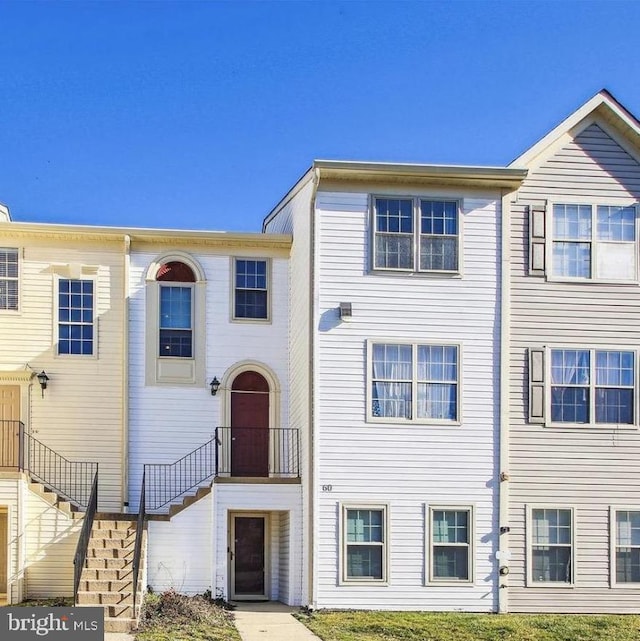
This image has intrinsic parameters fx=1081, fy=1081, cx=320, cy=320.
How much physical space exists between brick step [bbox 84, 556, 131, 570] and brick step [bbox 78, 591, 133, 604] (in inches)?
32.2

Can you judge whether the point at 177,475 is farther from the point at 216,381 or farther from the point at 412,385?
the point at 412,385

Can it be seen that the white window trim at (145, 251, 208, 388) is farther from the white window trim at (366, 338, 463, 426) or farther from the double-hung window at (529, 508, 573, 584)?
the double-hung window at (529, 508, 573, 584)

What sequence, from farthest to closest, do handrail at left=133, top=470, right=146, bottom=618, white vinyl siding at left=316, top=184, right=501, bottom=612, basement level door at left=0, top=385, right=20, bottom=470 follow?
basement level door at left=0, top=385, right=20, bottom=470 < white vinyl siding at left=316, top=184, right=501, bottom=612 < handrail at left=133, top=470, right=146, bottom=618

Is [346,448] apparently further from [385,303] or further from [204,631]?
[204,631]

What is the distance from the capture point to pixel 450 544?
756 inches

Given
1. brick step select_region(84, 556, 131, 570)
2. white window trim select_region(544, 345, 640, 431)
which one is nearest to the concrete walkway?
brick step select_region(84, 556, 131, 570)

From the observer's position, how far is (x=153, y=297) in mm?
21469

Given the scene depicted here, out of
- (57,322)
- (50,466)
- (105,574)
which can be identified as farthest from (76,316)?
(105,574)

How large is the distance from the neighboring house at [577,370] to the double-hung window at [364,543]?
2.30m

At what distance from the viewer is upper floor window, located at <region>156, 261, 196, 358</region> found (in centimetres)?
2150

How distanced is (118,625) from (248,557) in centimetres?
436

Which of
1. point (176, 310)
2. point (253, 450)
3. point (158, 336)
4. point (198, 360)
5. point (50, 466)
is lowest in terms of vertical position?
point (50, 466)

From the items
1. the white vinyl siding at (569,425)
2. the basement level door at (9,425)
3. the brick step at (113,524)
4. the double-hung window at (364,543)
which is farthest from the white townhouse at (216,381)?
the white vinyl siding at (569,425)

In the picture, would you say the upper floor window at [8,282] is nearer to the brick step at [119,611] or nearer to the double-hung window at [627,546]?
the brick step at [119,611]
